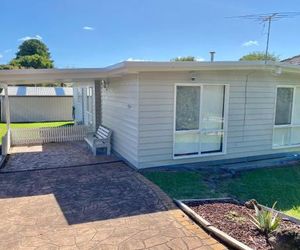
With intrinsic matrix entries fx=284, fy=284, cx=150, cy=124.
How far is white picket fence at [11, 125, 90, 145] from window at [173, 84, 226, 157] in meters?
5.85

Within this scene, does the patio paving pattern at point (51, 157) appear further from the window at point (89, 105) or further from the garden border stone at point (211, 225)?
the garden border stone at point (211, 225)

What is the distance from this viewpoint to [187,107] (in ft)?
28.1

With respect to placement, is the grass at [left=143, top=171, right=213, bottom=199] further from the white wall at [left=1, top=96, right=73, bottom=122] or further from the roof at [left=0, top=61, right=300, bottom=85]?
the white wall at [left=1, top=96, right=73, bottom=122]

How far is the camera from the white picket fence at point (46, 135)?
11850mm

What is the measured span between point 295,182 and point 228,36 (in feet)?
115

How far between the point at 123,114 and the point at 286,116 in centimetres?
591

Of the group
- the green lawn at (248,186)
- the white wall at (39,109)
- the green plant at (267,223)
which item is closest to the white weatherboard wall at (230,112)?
the green lawn at (248,186)

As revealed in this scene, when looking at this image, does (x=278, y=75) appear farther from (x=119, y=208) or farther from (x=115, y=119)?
(x=119, y=208)

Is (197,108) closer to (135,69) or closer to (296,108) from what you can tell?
(135,69)

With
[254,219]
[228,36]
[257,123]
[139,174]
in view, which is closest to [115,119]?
[139,174]

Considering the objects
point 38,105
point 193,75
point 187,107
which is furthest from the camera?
point 38,105

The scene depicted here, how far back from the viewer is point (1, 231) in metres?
4.75

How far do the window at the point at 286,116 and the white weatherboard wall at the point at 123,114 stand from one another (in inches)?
205

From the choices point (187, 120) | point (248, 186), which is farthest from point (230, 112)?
point (248, 186)
